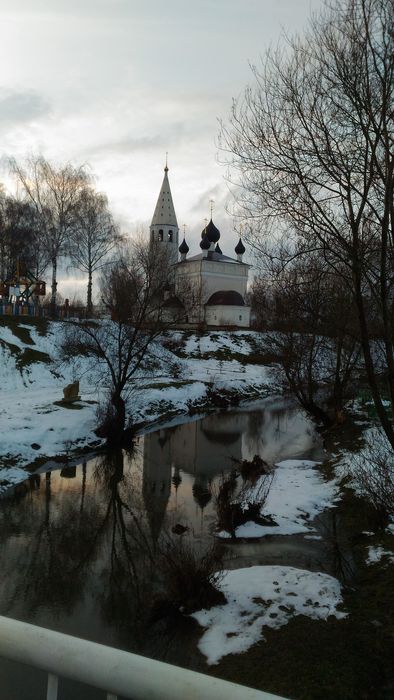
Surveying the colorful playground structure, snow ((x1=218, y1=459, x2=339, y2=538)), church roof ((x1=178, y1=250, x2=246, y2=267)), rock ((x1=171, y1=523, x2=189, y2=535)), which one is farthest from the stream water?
church roof ((x1=178, y1=250, x2=246, y2=267))

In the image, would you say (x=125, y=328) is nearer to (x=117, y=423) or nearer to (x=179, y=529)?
(x=117, y=423)

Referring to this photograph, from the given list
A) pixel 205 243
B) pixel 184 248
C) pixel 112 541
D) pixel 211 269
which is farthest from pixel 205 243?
pixel 112 541

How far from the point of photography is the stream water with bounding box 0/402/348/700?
273 inches

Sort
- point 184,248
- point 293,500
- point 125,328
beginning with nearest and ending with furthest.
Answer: point 293,500
point 125,328
point 184,248

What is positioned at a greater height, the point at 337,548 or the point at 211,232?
the point at 211,232

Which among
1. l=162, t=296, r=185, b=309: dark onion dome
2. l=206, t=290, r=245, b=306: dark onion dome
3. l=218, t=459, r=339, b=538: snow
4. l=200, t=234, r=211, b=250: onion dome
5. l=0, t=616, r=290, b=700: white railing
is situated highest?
l=200, t=234, r=211, b=250: onion dome

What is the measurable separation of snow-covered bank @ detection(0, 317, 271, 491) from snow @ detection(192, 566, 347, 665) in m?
7.73

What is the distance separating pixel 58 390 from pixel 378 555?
1845 centimetres

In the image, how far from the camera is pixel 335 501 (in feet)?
39.8

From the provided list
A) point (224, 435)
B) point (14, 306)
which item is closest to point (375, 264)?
point (224, 435)

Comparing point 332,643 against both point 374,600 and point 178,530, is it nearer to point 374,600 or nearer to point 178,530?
point 374,600

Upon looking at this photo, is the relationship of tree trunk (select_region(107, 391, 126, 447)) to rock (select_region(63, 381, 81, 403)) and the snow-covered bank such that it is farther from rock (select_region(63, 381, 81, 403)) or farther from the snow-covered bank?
rock (select_region(63, 381, 81, 403))

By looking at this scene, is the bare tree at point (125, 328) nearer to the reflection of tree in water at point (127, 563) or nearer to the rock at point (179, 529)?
the reflection of tree in water at point (127, 563)

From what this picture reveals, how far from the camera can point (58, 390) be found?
976 inches
